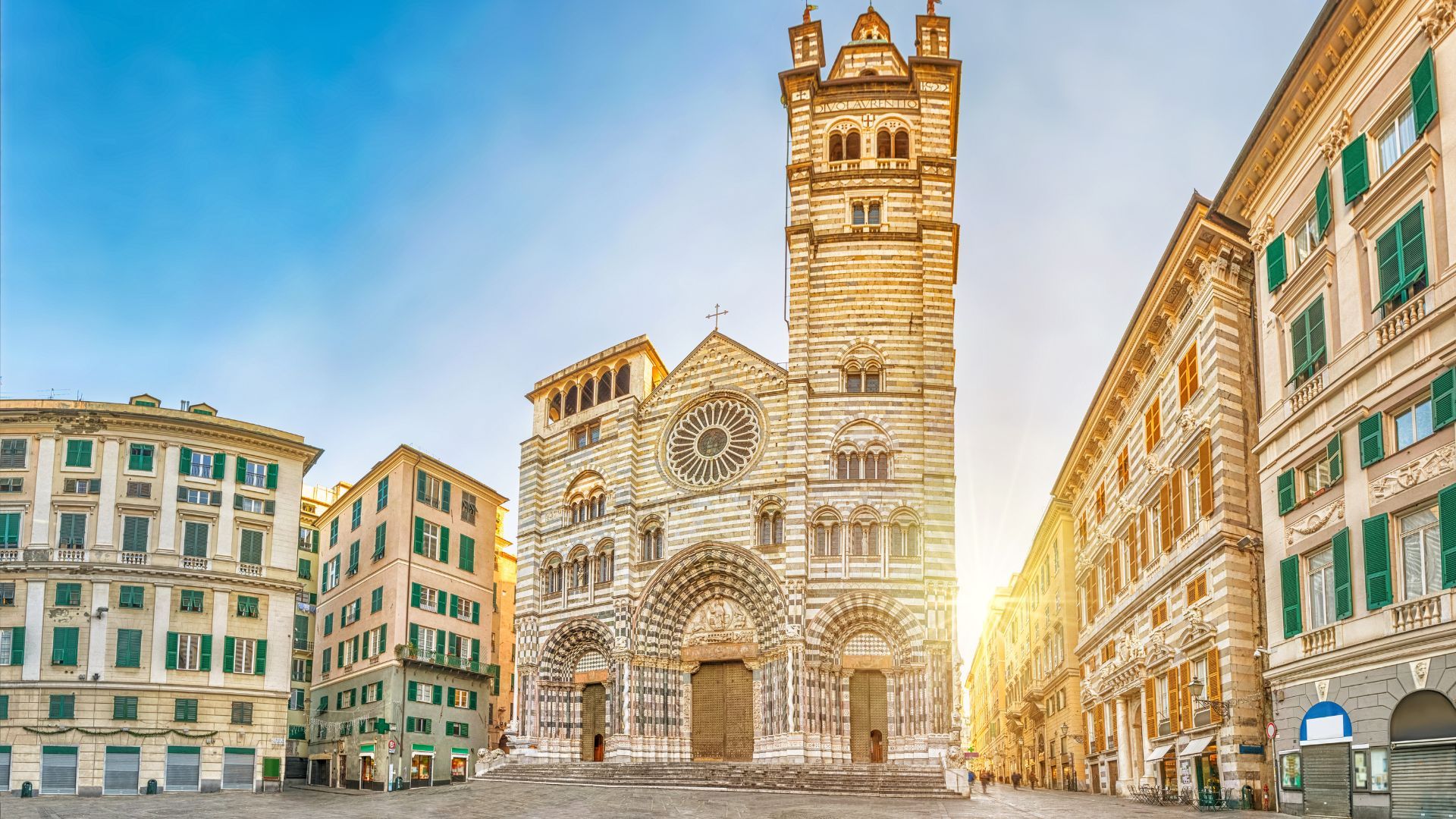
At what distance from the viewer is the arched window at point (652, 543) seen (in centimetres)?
4941

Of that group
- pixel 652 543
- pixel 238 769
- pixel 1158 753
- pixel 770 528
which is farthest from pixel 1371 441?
pixel 238 769

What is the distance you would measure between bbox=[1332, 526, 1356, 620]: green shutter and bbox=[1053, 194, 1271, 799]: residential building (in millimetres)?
4038

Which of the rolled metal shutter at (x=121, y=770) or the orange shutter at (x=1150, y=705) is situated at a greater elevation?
the orange shutter at (x=1150, y=705)

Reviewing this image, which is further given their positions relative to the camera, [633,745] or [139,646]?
[633,745]

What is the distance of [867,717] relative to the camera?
4556 centimetres

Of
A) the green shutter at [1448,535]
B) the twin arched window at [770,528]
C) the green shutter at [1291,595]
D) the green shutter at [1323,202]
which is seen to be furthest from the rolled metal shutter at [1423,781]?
the twin arched window at [770,528]

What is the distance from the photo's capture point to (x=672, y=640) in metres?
48.6

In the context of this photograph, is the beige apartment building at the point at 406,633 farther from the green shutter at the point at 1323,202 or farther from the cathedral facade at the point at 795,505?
the green shutter at the point at 1323,202

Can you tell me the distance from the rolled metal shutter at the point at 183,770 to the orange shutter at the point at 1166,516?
108 ft

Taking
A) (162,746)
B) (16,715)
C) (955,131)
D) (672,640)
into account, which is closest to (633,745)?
(672,640)

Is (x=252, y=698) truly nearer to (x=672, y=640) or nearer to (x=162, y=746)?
(x=162, y=746)

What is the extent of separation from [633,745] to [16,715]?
827 inches

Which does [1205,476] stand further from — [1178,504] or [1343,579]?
[1343,579]

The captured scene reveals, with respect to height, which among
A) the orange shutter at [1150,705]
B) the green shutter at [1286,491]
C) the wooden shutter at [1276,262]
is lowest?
the orange shutter at [1150,705]
